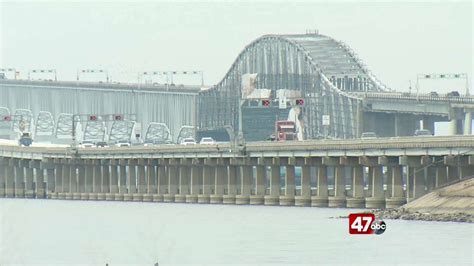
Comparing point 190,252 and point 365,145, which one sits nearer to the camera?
point 190,252

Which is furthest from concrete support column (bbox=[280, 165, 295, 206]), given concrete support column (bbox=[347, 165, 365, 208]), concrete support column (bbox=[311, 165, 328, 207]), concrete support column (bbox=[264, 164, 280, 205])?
concrete support column (bbox=[347, 165, 365, 208])

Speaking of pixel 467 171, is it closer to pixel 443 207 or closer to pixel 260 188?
pixel 443 207

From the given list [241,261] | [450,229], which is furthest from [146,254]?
[450,229]

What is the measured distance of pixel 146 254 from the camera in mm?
126250

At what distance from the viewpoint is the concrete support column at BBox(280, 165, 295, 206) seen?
189 metres

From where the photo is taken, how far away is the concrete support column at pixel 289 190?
18912 cm

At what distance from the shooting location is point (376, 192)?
6983 inches

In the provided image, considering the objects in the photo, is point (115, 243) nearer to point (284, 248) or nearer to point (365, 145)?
point (284, 248)

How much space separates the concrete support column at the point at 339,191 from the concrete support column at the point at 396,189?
406 centimetres

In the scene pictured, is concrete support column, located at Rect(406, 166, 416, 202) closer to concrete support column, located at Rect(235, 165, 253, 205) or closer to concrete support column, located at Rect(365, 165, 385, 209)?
concrete support column, located at Rect(365, 165, 385, 209)

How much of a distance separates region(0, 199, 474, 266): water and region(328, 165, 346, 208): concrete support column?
4645 mm

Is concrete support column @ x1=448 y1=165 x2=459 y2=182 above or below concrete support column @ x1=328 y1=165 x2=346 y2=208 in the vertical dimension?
above

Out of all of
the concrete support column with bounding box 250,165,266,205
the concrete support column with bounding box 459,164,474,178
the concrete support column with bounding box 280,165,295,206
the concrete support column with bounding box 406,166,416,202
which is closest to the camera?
the concrete support column with bounding box 459,164,474,178

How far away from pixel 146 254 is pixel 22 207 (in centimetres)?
7346
